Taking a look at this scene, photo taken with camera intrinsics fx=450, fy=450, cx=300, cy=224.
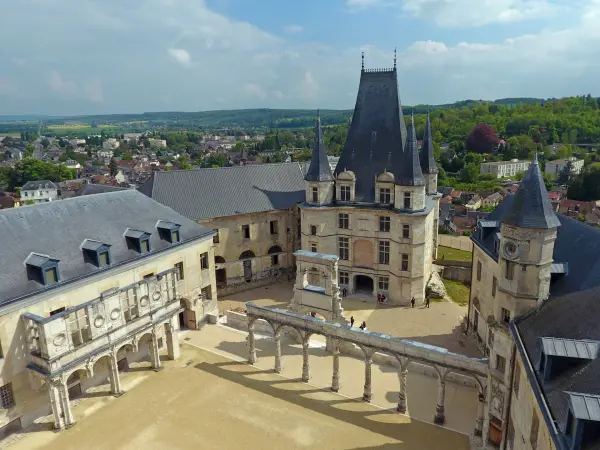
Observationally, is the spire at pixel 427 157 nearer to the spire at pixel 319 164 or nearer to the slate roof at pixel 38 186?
the spire at pixel 319 164

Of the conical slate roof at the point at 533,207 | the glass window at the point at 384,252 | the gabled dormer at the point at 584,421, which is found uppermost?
the conical slate roof at the point at 533,207

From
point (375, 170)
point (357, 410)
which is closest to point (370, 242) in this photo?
point (375, 170)

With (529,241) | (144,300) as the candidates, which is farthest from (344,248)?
(529,241)

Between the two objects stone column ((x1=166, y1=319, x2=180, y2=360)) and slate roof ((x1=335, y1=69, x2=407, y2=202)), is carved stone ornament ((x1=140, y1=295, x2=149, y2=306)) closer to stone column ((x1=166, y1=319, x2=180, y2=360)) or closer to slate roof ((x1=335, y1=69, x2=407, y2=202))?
stone column ((x1=166, y1=319, x2=180, y2=360))

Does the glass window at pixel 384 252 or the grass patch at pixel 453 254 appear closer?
the glass window at pixel 384 252

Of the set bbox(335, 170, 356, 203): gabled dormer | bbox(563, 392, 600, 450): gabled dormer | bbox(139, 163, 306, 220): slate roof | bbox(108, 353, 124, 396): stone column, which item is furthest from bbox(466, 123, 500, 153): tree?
bbox(563, 392, 600, 450): gabled dormer

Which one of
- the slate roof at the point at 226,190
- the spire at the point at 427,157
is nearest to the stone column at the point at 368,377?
the slate roof at the point at 226,190
